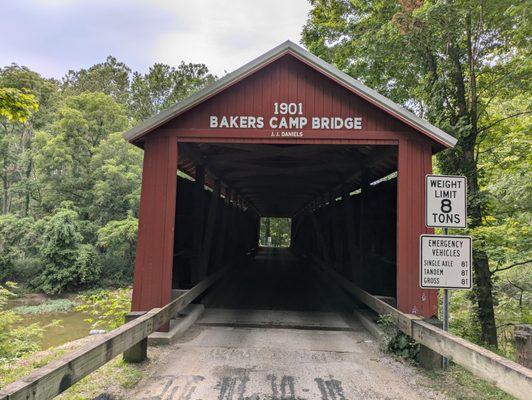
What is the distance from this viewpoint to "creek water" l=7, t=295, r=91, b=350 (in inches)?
685

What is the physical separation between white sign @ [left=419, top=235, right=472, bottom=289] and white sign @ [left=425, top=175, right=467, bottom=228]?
0.94 ft

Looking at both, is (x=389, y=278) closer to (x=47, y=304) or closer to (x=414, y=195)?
(x=414, y=195)

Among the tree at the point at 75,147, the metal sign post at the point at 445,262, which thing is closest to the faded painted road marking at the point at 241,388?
the metal sign post at the point at 445,262

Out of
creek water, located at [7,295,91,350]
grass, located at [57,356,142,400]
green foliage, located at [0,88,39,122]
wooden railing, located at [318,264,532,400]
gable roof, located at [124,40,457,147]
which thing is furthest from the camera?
creek water, located at [7,295,91,350]

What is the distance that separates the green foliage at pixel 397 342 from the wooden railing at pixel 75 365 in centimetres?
338

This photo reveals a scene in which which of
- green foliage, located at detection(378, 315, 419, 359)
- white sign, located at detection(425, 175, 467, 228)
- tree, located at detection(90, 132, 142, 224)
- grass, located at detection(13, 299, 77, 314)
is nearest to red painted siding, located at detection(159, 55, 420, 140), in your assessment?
white sign, located at detection(425, 175, 467, 228)

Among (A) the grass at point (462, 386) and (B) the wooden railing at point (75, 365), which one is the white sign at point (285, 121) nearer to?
(B) the wooden railing at point (75, 365)

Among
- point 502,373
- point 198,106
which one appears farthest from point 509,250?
point 198,106

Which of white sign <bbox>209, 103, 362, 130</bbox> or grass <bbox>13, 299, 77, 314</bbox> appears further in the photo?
grass <bbox>13, 299, 77, 314</bbox>

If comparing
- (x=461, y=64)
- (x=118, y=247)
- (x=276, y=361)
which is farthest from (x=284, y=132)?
(x=118, y=247)

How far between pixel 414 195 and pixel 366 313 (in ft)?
9.64

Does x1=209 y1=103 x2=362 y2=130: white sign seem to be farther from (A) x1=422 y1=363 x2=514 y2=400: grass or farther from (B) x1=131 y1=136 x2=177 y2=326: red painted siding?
(A) x1=422 y1=363 x2=514 y2=400: grass

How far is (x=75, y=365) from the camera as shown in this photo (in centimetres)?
328

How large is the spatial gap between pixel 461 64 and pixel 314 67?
6.80 meters
